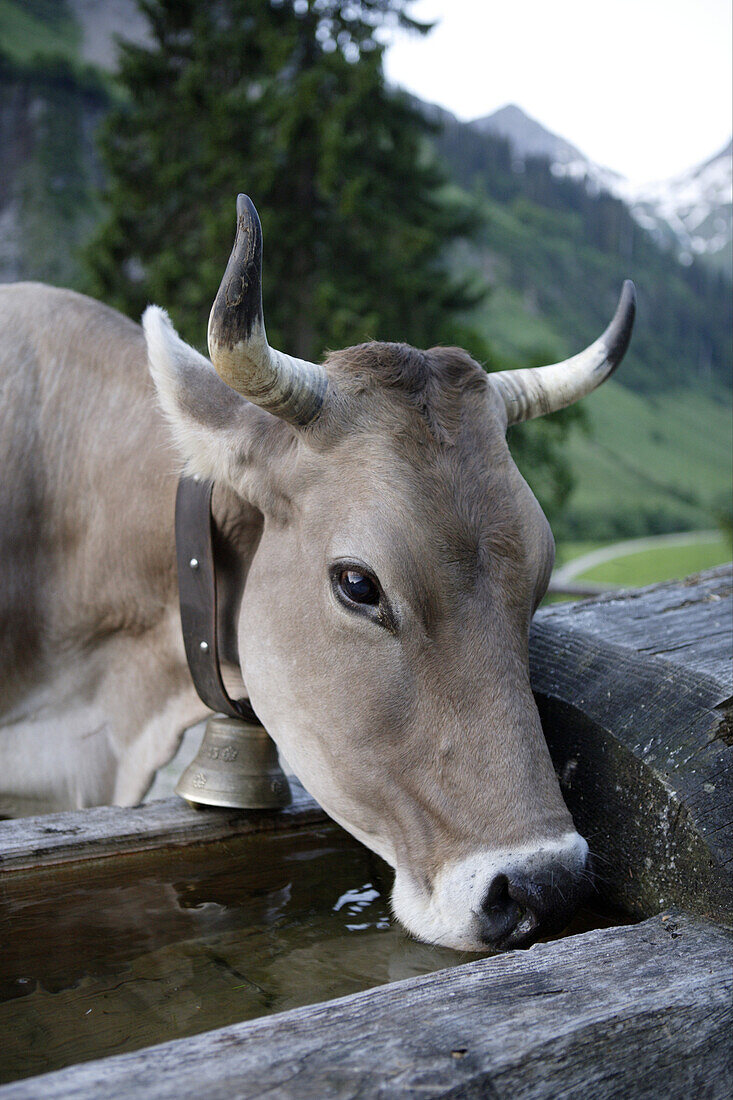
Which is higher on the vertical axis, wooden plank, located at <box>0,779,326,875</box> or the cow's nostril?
the cow's nostril

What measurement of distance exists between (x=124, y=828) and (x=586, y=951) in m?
1.24

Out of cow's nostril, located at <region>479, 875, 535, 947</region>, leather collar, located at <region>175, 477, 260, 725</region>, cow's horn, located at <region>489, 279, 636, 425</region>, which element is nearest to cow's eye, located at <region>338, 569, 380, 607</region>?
leather collar, located at <region>175, 477, 260, 725</region>

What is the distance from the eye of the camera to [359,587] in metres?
2.37

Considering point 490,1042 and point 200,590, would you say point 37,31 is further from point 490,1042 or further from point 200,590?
point 490,1042

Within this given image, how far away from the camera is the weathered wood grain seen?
75.8 inches

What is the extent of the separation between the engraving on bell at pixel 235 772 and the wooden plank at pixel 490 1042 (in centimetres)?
116

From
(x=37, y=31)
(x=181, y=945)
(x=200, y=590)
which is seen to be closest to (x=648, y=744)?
(x=181, y=945)

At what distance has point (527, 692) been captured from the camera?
226 centimetres

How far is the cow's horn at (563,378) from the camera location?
297 centimetres

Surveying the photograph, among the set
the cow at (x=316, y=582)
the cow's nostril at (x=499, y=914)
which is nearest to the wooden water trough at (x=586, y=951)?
the cow at (x=316, y=582)

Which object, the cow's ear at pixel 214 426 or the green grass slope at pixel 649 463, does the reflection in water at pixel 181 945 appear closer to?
the cow's ear at pixel 214 426

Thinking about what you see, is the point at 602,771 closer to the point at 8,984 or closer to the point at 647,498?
the point at 8,984

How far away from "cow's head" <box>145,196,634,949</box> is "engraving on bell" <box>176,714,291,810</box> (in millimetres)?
155

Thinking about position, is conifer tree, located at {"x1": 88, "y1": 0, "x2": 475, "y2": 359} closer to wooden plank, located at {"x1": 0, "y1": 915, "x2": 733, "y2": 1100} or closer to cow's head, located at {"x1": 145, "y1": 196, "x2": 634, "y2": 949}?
cow's head, located at {"x1": 145, "y1": 196, "x2": 634, "y2": 949}
